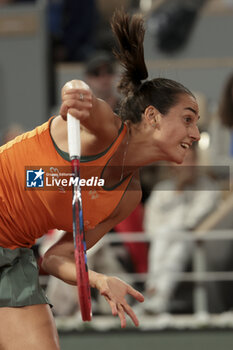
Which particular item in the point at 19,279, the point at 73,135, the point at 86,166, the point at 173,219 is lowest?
the point at 173,219

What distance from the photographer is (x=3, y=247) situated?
194 centimetres

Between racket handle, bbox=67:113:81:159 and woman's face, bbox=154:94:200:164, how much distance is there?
0.27m

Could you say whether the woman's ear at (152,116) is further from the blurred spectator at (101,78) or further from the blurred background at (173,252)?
the blurred spectator at (101,78)

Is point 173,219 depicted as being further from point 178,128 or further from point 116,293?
point 116,293

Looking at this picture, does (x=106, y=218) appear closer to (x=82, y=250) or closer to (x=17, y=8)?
(x=82, y=250)

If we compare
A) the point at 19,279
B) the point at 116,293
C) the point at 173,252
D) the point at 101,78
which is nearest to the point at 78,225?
the point at 116,293

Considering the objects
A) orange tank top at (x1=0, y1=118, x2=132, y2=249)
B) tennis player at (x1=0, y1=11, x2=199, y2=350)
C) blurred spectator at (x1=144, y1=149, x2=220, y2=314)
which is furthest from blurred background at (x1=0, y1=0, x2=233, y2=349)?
orange tank top at (x1=0, y1=118, x2=132, y2=249)

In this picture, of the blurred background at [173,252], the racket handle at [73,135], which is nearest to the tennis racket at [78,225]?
the racket handle at [73,135]

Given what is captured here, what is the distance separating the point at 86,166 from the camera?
1.83 metres

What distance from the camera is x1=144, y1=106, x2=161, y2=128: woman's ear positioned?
6.02 feet

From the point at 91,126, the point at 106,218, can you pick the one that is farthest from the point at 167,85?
the point at 106,218

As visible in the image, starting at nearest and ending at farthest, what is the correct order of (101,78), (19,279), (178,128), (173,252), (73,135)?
1. (73,135)
2. (178,128)
3. (19,279)
4. (173,252)
5. (101,78)

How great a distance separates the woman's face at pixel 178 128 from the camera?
5.99 ft

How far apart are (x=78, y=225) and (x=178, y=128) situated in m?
0.36
